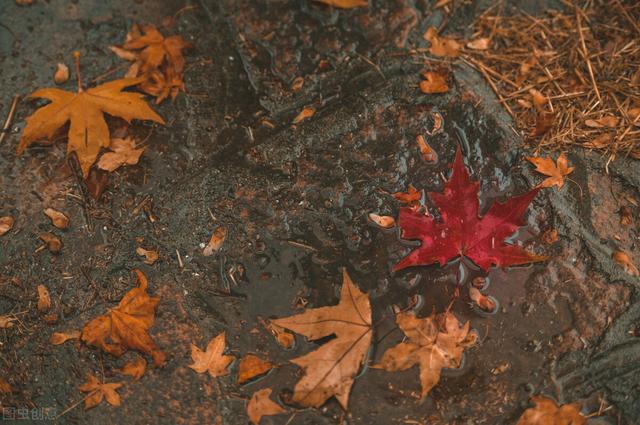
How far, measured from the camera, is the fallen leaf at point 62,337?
1.95m

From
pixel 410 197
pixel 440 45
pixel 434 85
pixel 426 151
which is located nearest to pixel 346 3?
pixel 440 45

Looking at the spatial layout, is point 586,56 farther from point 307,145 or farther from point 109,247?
point 109,247

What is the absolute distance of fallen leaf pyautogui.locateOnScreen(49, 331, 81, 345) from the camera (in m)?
1.95

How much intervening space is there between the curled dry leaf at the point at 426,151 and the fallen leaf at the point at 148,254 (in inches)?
42.6

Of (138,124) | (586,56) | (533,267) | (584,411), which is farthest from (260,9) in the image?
(584,411)

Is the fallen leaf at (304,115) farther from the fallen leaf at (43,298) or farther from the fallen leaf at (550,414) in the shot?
the fallen leaf at (550,414)

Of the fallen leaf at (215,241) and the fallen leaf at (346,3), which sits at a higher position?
the fallen leaf at (346,3)

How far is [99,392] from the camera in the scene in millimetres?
1880

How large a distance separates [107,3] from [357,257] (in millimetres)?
1670

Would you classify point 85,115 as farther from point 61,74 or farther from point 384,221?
point 384,221

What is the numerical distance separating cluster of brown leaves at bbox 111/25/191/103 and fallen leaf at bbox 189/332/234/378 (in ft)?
3.51

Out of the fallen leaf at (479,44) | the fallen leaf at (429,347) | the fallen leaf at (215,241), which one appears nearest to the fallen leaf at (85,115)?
the fallen leaf at (215,241)

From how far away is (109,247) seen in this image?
2092 mm

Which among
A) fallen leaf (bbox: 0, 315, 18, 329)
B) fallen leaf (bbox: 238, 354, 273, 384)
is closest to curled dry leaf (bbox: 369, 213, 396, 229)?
fallen leaf (bbox: 238, 354, 273, 384)
